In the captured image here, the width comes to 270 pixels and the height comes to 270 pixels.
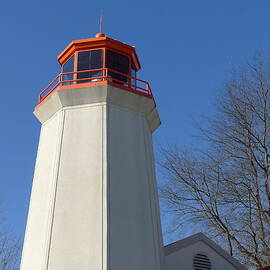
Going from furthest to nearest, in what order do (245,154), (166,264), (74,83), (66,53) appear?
(245,154)
(66,53)
(74,83)
(166,264)

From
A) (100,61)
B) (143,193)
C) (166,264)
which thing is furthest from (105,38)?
(166,264)

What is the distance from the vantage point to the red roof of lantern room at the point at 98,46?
549 inches

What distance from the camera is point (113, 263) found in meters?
10.5

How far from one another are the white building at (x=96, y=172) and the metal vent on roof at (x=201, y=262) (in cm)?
27

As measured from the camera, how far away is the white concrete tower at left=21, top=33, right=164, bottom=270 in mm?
10797

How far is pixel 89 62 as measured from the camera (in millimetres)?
13922

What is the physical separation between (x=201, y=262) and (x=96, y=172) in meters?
4.51

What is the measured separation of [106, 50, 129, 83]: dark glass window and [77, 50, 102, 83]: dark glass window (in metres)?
0.33

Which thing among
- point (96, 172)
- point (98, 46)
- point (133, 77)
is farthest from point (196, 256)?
point (98, 46)

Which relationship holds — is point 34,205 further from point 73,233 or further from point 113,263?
point 113,263

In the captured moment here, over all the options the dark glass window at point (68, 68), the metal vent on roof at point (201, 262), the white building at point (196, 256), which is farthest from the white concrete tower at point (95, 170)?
the metal vent on roof at point (201, 262)

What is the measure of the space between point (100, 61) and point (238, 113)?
6.19 m

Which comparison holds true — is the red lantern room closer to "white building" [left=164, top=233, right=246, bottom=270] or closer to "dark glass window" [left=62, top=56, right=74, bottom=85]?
"dark glass window" [left=62, top=56, right=74, bottom=85]

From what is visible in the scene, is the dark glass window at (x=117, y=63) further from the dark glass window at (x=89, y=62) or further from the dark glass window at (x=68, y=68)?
the dark glass window at (x=68, y=68)
